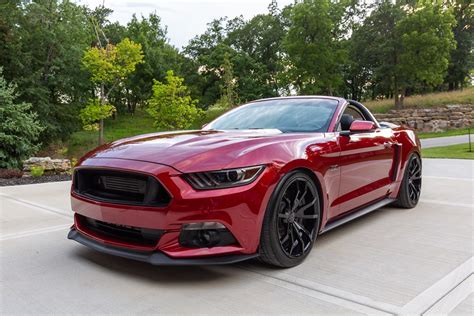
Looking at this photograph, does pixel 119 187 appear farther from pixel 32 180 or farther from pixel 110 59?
pixel 110 59

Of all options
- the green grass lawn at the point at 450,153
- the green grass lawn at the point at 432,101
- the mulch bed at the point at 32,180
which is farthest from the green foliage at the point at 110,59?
the green grass lawn at the point at 432,101

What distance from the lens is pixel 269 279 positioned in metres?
2.78

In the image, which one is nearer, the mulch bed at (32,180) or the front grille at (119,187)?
the front grille at (119,187)

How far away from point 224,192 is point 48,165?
7959mm

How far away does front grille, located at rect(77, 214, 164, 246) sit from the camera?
262 cm

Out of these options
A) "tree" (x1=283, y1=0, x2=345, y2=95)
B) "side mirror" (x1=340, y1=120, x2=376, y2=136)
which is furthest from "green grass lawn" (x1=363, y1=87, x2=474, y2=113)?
"side mirror" (x1=340, y1=120, x2=376, y2=136)

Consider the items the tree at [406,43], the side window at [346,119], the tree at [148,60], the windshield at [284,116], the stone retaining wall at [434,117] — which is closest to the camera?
the windshield at [284,116]

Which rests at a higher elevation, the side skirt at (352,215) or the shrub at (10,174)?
the shrub at (10,174)

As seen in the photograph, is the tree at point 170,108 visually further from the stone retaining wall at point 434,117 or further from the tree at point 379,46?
the tree at point 379,46

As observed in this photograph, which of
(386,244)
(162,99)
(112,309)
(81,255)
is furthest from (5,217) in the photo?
(162,99)

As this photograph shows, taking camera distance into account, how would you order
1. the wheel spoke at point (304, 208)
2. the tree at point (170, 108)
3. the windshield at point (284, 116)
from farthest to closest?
1. the tree at point (170, 108)
2. the windshield at point (284, 116)
3. the wheel spoke at point (304, 208)

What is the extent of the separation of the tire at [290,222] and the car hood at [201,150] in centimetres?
29

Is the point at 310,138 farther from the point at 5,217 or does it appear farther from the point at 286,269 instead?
the point at 5,217

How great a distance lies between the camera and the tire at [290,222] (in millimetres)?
2771
